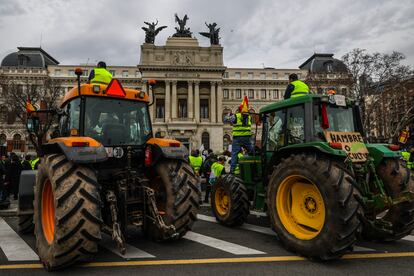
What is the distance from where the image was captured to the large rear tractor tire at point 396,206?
476cm

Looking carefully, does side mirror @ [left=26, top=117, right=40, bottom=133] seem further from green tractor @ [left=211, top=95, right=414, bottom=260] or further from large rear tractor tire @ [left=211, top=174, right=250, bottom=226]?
green tractor @ [left=211, top=95, right=414, bottom=260]

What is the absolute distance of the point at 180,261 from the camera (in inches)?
168

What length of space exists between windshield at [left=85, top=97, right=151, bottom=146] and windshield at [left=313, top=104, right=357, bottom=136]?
9.28 ft

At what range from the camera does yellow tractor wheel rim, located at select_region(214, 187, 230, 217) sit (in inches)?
274

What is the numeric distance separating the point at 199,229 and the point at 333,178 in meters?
3.25

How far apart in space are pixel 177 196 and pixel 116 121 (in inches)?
62.2

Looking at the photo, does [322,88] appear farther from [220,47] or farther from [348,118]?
[348,118]

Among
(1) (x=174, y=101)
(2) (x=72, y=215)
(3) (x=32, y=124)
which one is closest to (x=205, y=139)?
(1) (x=174, y=101)

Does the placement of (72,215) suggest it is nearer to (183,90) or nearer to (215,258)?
(215,258)

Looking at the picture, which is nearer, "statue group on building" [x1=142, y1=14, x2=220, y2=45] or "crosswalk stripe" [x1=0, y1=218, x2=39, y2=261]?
"crosswalk stripe" [x1=0, y1=218, x2=39, y2=261]

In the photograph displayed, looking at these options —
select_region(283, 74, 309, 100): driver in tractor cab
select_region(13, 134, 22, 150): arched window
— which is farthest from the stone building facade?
select_region(283, 74, 309, 100): driver in tractor cab

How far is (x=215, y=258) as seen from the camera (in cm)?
441

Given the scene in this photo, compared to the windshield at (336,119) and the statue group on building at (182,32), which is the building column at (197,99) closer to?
the statue group on building at (182,32)

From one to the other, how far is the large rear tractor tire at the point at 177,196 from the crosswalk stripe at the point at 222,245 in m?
0.54
